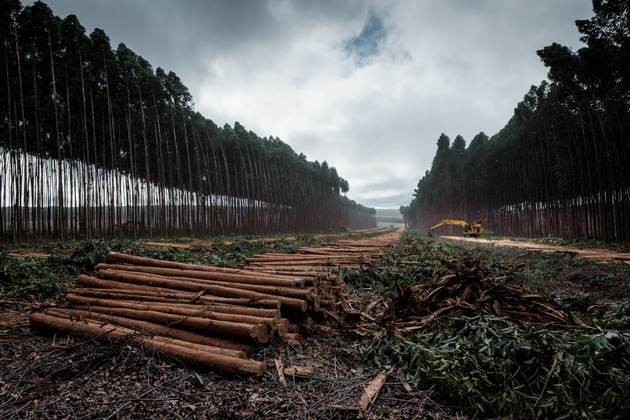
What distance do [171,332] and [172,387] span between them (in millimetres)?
891

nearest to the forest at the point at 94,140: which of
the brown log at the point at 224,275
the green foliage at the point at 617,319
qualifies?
the brown log at the point at 224,275

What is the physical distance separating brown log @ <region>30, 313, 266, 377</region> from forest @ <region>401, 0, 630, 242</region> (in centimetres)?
1964

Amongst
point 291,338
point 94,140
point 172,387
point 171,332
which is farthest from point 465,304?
point 94,140

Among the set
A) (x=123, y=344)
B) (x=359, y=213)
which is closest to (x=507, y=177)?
(x=123, y=344)

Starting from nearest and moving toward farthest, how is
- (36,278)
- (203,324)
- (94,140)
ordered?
(203,324) → (36,278) → (94,140)

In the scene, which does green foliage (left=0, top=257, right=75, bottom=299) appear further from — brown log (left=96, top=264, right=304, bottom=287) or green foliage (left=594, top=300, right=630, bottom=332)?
green foliage (left=594, top=300, right=630, bottom=332)

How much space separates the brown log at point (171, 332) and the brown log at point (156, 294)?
0.50 m

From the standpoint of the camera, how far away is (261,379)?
2914 mm

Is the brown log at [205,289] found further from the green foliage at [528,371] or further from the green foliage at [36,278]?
the green foliage at [36,278]

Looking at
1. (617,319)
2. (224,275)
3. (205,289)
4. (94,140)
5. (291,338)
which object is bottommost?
(291,338)

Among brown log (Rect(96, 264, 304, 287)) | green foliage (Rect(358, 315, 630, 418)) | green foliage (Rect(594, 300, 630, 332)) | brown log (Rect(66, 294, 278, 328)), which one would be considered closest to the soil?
green foliage (Rect(358, 315, 630, 418))

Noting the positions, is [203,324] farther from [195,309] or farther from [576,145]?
[576,145]

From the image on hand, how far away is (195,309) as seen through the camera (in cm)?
383

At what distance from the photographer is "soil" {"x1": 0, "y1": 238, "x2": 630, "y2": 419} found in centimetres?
242
